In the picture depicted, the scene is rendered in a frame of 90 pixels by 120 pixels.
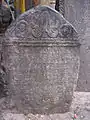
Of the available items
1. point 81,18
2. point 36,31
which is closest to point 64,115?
point 36,31

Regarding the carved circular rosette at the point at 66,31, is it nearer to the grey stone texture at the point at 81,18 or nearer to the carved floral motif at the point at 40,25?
the carved floral motif at the point at 40,25

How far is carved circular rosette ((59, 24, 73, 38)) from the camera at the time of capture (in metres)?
Answer: 3.29

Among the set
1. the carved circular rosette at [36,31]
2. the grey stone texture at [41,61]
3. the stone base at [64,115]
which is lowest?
the stone base at [64,115]

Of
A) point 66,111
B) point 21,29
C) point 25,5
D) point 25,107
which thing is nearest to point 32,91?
point 25,107

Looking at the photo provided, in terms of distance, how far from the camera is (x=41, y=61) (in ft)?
10.9

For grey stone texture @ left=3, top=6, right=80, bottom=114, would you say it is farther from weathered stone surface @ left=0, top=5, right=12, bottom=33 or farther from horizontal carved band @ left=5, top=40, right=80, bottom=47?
weathered stone surface @ left=0, top=5, right=12, bottom=33

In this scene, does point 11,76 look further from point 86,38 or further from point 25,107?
point 86,38

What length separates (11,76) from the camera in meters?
3.34

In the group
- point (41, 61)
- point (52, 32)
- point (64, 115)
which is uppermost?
point (52, 32)

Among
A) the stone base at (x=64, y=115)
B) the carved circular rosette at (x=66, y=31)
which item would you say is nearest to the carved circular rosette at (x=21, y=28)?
the carved circular rosette at (x=66, y=31)

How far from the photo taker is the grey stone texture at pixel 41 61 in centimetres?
327

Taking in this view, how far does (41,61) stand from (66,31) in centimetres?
41

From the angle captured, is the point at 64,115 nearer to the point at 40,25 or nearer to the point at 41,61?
the point at 41,61

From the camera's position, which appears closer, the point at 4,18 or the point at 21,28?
the point at 21,28
